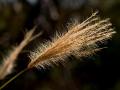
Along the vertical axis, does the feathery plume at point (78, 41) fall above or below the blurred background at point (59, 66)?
below

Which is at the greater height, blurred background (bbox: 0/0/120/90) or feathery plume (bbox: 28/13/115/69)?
blurred background (bbox: 0/0/120/90)

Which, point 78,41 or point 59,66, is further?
point 59,66

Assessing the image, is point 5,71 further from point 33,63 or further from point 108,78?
point 108,78

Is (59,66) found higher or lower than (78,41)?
higher

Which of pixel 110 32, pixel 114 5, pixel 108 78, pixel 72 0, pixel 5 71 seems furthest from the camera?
pixel 114 5

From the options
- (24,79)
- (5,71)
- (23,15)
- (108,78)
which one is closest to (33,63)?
(5,71)

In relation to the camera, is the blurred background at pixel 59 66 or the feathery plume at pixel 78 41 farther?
the blurred background at pixel 59 66

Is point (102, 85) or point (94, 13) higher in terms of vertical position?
point (102, 85)

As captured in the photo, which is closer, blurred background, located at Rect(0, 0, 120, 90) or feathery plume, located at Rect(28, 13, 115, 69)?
feathery plume, located at Rect(28, 13, 115, 69)
